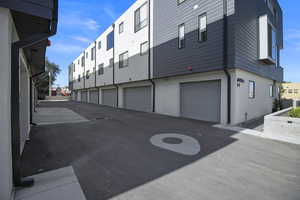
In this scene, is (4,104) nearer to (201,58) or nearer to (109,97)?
(201,58)

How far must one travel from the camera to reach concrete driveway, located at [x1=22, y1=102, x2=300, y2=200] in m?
2.47

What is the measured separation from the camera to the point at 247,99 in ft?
29.0

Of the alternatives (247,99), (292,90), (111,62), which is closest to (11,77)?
(247,99)

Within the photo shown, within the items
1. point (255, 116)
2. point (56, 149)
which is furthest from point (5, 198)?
point (255, 116)

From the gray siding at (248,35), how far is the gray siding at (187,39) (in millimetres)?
740

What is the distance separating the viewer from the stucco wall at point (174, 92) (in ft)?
26.6

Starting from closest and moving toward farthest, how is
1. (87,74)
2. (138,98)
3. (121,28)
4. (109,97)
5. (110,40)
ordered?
(138,98)
(121,28)
(110,40)
(109,97)
(87,74)

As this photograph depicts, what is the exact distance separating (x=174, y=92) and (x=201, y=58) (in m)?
3.08

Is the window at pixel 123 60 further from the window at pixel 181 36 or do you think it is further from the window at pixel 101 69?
the window at pixel 181 36

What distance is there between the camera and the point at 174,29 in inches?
406

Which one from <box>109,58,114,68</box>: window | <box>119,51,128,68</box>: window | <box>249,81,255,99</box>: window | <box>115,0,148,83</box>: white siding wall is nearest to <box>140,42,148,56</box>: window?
<box>115,0,148,83</box>: white siding wall

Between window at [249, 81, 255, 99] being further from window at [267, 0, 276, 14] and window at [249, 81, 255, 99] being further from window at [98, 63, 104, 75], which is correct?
window at [98, 63, 104, 75]

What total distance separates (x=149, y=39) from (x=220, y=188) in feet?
38.2

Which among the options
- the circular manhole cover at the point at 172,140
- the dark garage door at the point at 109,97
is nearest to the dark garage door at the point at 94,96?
the dark garage door at the point at 109,97
